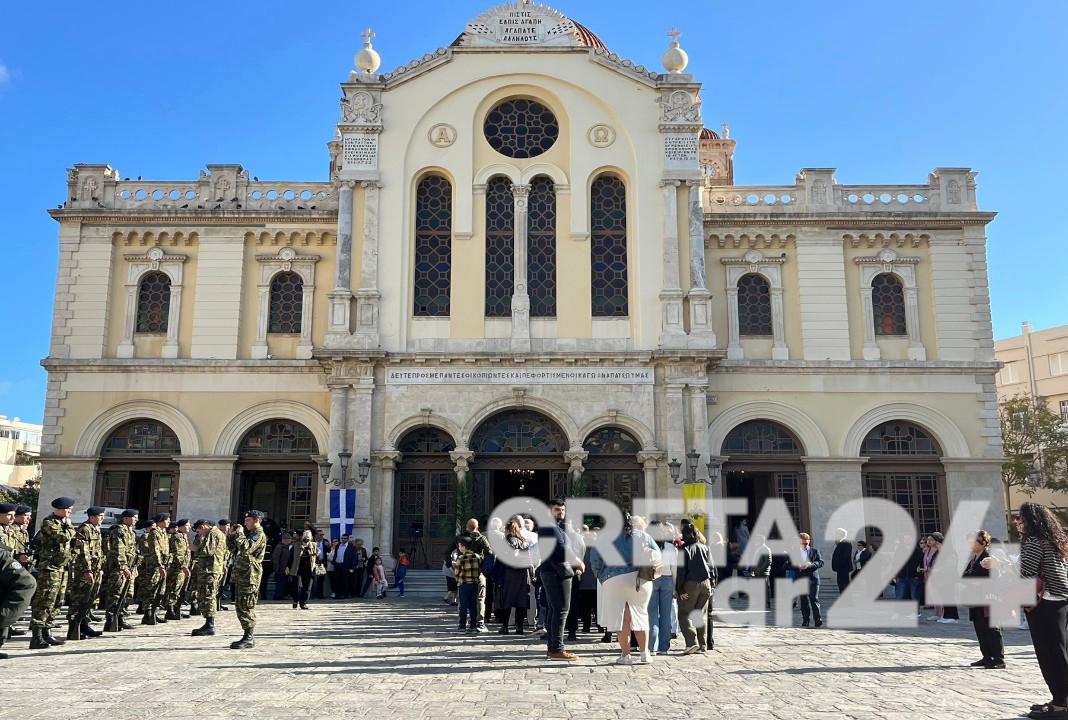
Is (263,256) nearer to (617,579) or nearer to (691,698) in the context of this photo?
(617,579)

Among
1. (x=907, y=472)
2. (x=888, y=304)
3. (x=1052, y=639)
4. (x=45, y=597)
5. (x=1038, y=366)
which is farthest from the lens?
(x=1038, y=366)

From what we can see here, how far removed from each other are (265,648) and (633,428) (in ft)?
44.3

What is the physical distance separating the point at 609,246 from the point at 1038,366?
37.2 m

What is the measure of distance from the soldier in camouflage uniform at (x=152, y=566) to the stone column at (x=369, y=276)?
9.94 meters

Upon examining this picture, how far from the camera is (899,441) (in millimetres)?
25344

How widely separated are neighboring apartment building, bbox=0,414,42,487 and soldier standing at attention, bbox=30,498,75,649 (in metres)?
50.7

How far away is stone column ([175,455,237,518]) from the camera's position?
80.2 feet

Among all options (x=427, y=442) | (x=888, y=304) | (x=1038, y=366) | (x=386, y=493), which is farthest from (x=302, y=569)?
(x=1038, y=366)

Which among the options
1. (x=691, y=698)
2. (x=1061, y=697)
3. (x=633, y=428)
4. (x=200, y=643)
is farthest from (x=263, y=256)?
(x=1061, y=697)

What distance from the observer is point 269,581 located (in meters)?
22.3

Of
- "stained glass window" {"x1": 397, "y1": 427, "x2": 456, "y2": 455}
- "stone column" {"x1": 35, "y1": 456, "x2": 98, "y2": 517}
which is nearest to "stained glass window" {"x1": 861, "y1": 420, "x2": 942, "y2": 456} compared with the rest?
"stained glass window" {"x1": 397, "y1": 427, "x2": 456, "y2": 455}

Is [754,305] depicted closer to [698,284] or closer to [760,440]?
[698,284]

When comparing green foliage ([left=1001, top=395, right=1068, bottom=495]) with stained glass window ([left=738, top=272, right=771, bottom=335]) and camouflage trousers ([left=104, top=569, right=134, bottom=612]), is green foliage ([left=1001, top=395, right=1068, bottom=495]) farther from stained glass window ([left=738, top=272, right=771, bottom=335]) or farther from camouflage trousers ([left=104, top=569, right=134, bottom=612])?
camouflage trousers ([left=104, top=569, right=134, bottom=612])

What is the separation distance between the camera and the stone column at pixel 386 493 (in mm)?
23172
